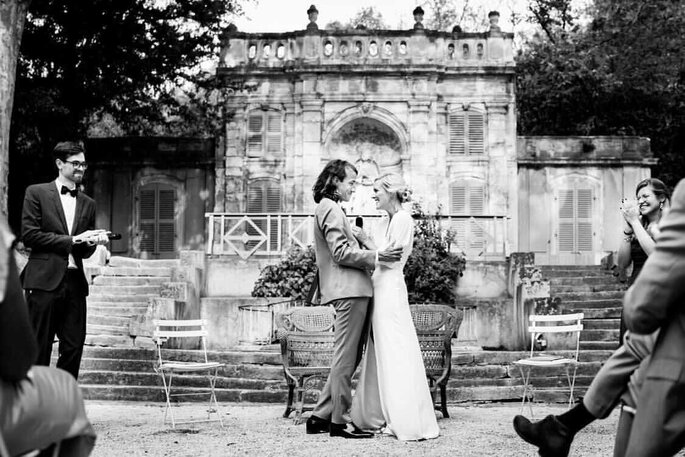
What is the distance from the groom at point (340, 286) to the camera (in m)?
6.39

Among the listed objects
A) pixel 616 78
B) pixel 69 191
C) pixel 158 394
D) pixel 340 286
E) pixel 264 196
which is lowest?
pixel 158 394

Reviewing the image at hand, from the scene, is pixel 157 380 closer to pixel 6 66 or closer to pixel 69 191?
pixel 69 191

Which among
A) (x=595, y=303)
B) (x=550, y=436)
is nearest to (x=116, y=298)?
(x=595, y=303)

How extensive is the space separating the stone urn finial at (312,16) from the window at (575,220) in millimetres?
6448

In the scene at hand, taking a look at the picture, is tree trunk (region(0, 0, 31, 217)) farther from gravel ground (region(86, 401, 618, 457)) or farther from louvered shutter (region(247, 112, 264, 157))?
louvered shutter (region(247, 112, 264, 157))

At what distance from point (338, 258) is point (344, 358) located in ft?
2.30

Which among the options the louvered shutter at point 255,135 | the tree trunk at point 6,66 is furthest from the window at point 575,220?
the tree trunk at point 6,66

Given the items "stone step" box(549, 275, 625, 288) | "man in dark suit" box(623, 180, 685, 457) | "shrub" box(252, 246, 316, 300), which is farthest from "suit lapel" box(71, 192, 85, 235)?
"stone step" box(549, 275, 625, 288)

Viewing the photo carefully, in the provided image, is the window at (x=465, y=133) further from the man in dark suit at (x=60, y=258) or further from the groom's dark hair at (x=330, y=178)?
the man in dark suit at (x=60, y=258)

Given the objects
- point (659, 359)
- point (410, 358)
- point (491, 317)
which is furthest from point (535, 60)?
point (659, 359)

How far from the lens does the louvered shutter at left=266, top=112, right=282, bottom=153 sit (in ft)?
64.8

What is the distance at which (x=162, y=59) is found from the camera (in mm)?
18031

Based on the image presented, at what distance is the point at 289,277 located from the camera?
46.1 feet

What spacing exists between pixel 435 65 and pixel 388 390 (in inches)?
542
